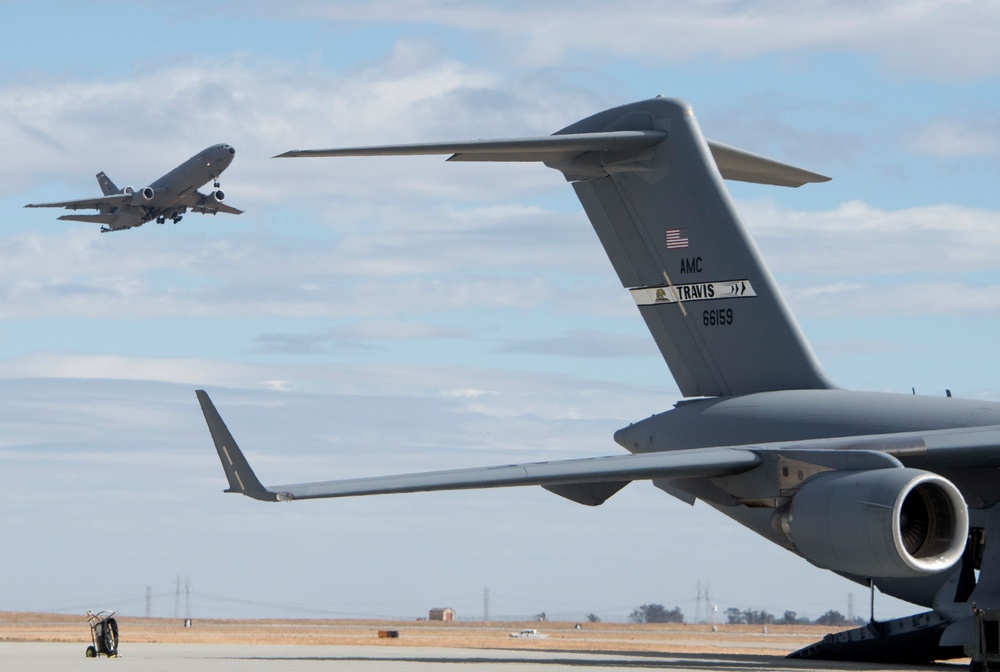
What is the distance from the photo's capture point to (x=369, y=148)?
59.9ft

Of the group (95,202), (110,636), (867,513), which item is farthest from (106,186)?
(867,513)

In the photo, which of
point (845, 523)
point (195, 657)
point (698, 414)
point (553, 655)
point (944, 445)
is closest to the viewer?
point (845, 523)

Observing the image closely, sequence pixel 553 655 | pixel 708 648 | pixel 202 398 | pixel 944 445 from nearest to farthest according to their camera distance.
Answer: pixel 944 445, pixel 202 398, pixel 553 655, pixel 708 648

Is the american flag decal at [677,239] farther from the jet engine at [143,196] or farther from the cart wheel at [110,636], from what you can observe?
the jet engine at [143,196]

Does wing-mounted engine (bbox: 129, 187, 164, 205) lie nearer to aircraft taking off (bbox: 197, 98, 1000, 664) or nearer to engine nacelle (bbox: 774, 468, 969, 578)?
aircraft taking off (bbox: 197, 98, 1000, 664)

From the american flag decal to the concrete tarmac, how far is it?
18.4 ft

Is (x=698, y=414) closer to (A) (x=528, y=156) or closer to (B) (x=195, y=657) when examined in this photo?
(A) (x=528, y=156)

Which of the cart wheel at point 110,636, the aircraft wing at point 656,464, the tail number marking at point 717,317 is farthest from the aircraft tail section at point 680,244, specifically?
the cart wheel at point 110,636

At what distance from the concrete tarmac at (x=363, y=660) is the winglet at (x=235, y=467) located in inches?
78.3

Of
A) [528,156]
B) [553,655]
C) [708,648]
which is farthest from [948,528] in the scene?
[708,648]

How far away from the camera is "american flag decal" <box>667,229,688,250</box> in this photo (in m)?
20.1

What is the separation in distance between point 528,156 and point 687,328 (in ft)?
10.6

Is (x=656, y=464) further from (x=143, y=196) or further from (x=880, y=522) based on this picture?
(x=143, y=196)

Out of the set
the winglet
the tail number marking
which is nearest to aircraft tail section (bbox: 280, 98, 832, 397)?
the tail number marking
